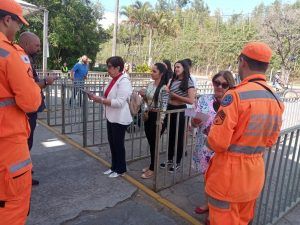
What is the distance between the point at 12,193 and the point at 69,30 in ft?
73.5

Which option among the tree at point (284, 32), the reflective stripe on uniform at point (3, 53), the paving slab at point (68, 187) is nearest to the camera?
the reflective stripe on uniform at point (3, 53)

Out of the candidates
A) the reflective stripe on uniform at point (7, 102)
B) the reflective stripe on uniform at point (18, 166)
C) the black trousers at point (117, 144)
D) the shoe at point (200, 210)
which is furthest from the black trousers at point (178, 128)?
the reflective stripe on uniform at point (7, 102)

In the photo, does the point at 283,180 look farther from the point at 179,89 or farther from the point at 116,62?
the point at 116,62

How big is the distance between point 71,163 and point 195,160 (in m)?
2.33

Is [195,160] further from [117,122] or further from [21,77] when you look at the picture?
[21,77]

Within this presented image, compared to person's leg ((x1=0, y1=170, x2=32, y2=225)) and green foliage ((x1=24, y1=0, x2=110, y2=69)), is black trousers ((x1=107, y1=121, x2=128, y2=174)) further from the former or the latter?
green foliage ((x1=24, y1=0, x2=110, y2=69))

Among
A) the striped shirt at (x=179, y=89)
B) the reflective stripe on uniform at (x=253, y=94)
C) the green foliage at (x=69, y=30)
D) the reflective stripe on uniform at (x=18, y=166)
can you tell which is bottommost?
the reflective stripe on uniform at (x=18, y=166)

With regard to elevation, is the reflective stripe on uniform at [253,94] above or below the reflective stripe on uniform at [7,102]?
above

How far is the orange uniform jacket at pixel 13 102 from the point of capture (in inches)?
81.0

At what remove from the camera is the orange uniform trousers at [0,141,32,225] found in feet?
6.98

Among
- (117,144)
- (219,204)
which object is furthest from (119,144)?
Answer: (219,204)

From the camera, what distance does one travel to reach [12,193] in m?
2.15

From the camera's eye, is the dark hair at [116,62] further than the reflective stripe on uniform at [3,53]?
Yes

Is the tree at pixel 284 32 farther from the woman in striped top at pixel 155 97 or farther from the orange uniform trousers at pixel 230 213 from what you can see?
the orange uniform trousers at pixel 230 213
